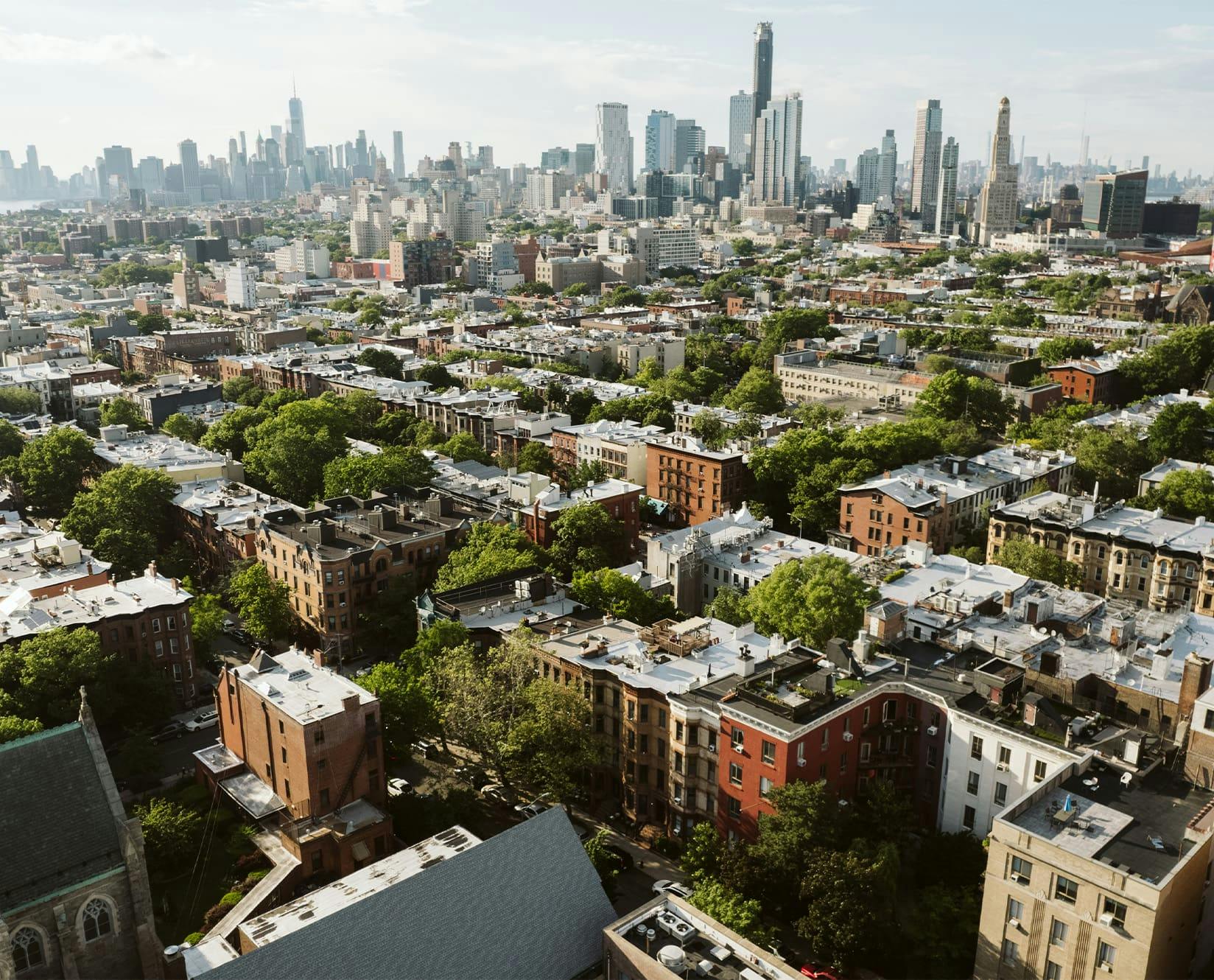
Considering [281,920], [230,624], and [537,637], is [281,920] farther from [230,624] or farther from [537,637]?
[230,624]

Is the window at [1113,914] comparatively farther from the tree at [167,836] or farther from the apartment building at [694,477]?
the apartment building at [694,477]

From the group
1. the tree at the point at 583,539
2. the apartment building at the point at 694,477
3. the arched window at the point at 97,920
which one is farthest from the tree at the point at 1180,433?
the arched window at the point at 97,920

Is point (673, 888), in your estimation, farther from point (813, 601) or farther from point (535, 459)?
point (535, 459)

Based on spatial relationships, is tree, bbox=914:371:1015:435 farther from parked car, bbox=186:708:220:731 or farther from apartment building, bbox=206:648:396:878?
apartment building, bbox=206:648:396:878

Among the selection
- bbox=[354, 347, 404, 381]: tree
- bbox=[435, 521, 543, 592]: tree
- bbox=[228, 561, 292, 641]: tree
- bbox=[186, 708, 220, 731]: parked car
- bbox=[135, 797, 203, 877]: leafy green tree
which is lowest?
bbox=[186, 708, 220, 731]: parked car

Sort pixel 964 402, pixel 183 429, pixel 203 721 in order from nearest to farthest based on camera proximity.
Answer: pixel 203 721 → pixel 183 429 → pixel 964 402

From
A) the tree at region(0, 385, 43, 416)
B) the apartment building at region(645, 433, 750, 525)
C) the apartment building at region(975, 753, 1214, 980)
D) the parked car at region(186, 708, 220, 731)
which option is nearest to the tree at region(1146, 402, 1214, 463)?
the apartment building at region(645, 433, 750, 525)

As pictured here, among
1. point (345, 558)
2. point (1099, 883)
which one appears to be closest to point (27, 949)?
point (1099, 883)
